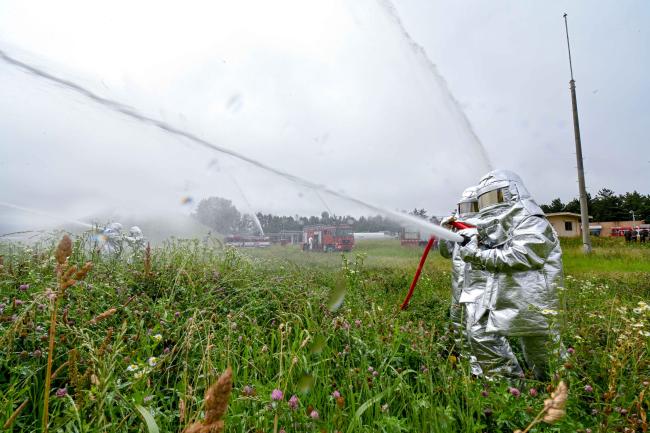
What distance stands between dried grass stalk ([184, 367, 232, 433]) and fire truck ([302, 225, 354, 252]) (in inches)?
234

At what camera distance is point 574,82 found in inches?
632

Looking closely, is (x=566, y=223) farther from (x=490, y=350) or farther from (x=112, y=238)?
(x=112, y=238)

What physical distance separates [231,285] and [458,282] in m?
3.07

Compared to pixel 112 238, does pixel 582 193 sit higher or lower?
higher

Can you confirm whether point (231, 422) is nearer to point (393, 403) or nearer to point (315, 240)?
point (393, 403)

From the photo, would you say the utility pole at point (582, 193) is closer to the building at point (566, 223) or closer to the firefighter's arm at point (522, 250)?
the firefighter's arm at point (522, 250)

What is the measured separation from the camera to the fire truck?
6.94 metres

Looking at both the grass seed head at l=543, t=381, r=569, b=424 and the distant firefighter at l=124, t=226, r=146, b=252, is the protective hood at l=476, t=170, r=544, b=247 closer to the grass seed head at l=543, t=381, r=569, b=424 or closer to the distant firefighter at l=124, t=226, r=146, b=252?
the grass seed head at l=543, t=381, r=569, b=424

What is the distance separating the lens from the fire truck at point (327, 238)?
22.8 ft

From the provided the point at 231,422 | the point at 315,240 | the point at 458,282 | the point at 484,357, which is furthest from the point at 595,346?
the point at 315,240

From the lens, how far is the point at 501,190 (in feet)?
13.1

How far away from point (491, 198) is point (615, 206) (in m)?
43.1

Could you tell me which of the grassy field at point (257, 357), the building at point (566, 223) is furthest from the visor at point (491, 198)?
the building at point (566, 223)

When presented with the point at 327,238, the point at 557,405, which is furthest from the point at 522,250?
the point at 327,238
